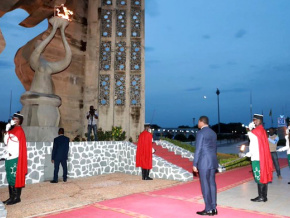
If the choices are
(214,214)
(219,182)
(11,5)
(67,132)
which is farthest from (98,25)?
(214,214)

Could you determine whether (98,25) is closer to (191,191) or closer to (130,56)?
(130,56)

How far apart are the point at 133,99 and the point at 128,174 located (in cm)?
453

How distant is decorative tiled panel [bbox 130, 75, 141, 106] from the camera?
1359cm

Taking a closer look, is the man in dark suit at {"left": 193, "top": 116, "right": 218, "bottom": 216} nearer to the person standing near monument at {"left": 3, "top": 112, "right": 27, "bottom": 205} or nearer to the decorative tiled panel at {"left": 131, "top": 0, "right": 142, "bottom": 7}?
the person standing near monument at {"left": 3, "top": 112, "right": 27, "bottom": 205}

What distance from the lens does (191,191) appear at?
23.0ft

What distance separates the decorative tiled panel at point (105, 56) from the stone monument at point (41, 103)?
390cm

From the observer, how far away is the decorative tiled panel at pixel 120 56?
1372cm

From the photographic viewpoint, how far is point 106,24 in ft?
45.5

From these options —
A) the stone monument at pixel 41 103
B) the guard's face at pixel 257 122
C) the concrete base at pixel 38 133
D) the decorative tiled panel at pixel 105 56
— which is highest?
the decorative tiled panel at pixel 105 56

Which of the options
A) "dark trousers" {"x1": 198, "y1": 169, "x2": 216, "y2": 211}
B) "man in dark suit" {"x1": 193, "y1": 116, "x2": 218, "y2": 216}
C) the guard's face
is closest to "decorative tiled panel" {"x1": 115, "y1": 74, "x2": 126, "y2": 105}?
the guard's face

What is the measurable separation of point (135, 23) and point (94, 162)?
25.5 ft

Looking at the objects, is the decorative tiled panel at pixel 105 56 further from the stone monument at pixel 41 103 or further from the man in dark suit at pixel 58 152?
the man in dark suit at pixel 58 152

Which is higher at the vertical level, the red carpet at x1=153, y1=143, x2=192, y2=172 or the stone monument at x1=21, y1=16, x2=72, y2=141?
the stone monument at x1=21, y1=16, x2=72, y2=141

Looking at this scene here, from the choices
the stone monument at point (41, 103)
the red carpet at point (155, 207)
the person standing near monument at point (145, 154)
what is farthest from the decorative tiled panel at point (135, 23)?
the red carpet at point (155, 207)
